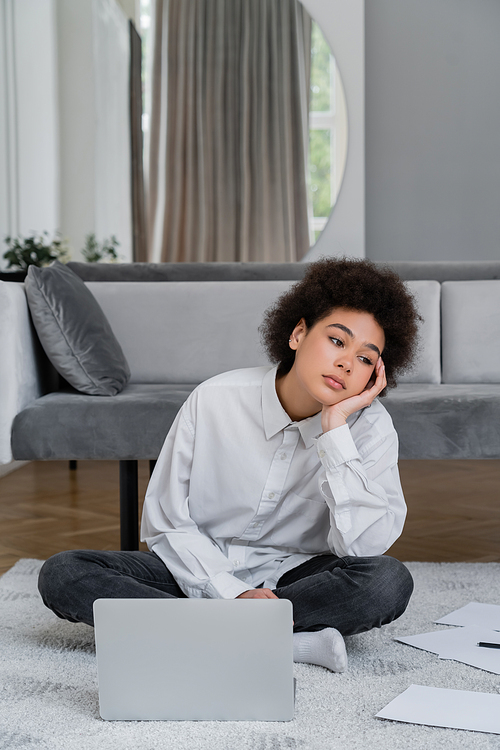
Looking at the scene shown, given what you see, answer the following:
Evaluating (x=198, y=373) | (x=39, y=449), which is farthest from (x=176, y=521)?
(x=198, y=373)

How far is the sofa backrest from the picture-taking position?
2.38m

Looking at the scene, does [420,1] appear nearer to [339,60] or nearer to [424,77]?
[424,77]

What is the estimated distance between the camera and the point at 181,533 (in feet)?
4.37

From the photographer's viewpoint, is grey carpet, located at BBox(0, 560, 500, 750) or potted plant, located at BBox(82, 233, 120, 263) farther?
potted plant, located at BBox(82, 233, 120, 263)

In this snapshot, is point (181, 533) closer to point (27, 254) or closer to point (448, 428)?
point (448, 428)

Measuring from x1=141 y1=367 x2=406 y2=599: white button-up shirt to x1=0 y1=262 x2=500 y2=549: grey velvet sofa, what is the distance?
47 cm

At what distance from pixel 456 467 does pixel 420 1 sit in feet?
7.42

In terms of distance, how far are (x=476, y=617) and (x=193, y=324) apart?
126 cm

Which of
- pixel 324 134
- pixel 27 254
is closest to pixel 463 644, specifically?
pixel 27 254

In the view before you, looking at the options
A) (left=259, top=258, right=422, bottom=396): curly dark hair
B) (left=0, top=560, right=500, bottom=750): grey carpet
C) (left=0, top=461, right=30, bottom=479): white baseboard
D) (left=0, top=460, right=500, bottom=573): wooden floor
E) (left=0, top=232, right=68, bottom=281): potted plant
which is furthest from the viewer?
(left=0, top=461, right=30, bottom=479): white baseboard

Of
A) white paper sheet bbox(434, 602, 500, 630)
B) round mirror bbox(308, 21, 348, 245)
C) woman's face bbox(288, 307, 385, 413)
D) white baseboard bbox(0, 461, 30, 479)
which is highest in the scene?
round mirror bbox(308, 21, 348, 245)

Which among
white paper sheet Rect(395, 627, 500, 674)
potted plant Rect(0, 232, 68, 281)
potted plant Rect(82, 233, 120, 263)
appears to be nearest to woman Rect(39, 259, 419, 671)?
white paper sheet Rect(395, 627, 500, 674)

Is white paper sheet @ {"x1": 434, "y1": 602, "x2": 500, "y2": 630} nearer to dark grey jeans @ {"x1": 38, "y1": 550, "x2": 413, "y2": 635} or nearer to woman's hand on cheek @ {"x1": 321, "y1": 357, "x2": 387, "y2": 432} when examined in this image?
dark grey jeans @ {"x1": 38, "y1": 550, "x2": 413, "y2": 635}

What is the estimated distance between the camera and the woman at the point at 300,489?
4.21 feet
